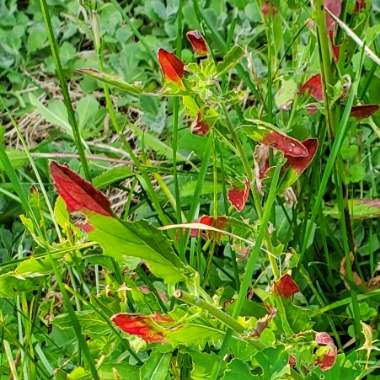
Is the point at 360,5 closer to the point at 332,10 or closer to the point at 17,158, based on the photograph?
the point at 332,10

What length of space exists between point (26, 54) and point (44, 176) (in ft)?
1.57

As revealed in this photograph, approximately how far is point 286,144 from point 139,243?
0.21 metres

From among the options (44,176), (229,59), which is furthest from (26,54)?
(229,59)

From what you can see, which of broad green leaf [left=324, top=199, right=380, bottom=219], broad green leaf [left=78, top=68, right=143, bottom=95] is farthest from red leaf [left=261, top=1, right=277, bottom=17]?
broad green leaf [left=78, top=68, right=143, bottom=95]

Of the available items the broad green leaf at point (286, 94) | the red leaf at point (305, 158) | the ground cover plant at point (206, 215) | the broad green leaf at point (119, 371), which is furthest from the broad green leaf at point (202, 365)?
the broad green leaf at point (286, 94)

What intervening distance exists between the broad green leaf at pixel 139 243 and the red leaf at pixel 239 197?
0.56 feet

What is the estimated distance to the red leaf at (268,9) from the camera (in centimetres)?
128

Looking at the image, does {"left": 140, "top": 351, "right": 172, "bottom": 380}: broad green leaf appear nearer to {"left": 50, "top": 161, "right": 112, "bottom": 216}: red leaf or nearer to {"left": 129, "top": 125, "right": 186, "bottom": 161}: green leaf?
{"left": 50, "top": 161, "right": 112, "bottom": 216}: red leaf

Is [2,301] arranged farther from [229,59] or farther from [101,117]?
[229,59]

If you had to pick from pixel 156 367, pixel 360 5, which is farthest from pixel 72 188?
pixel 360 5

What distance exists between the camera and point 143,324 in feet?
3.04

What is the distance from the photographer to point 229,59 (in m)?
0.95

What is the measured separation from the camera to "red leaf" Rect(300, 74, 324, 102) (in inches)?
46.8

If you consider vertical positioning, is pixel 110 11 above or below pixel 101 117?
above
